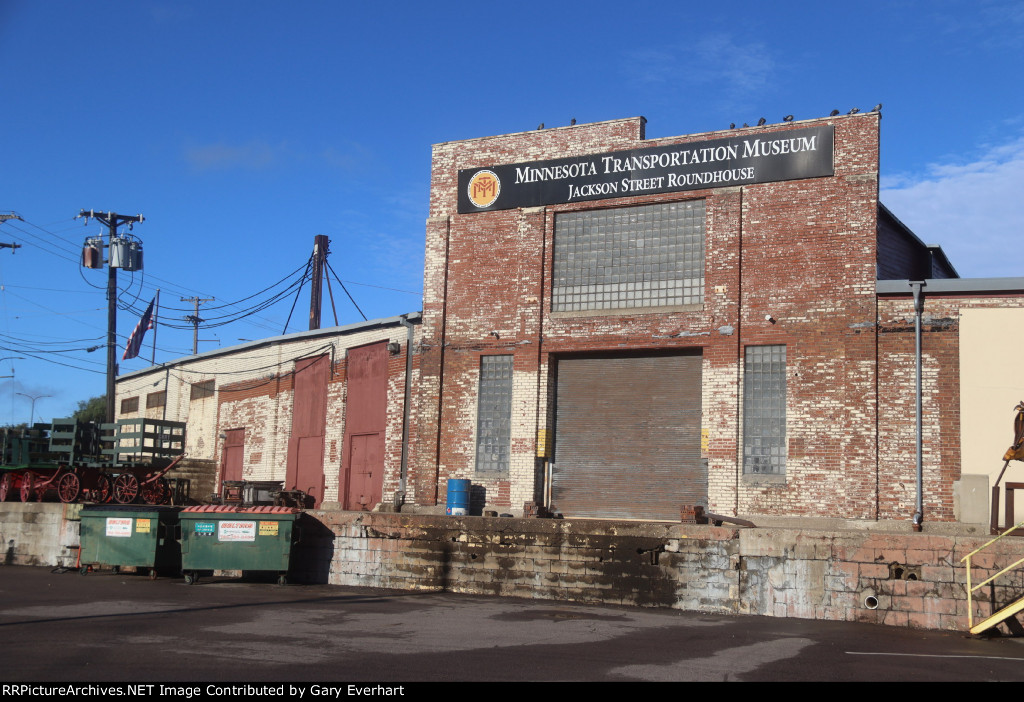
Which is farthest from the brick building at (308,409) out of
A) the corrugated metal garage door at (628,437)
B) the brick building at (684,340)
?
the corrugated metal garage door at (628,437)

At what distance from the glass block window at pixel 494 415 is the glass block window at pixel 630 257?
208 cm

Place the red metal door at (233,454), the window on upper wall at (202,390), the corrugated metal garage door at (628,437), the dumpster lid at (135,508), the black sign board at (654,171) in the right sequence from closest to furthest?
the dumpster lid at (135,508)
the black sign board at (654,171)
the corrugated metal garage door at (628,437)
the red metal door at (233,454)
the window on upper wall at (202,390)

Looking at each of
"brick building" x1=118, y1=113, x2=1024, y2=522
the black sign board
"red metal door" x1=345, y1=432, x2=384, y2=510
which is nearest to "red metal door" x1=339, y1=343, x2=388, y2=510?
"red metal door" x1=345, y1=432, x2=384, y2=510

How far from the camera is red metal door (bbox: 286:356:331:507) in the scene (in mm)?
28453

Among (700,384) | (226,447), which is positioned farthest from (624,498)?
(226,447)

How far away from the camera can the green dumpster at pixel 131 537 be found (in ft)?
63.6

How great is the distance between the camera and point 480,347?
77.2 feet

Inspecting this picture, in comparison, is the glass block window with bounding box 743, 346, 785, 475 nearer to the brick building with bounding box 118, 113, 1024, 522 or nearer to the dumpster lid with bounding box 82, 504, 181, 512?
the brick building with bounding box 118, 113, 1024, 522

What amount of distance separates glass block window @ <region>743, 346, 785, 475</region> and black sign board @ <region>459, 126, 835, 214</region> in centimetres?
406

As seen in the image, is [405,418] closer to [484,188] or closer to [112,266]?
[484,188]

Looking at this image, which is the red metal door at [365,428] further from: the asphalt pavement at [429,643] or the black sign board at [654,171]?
the asphalt pavement at [429,643]

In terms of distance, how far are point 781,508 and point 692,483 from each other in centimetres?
204
